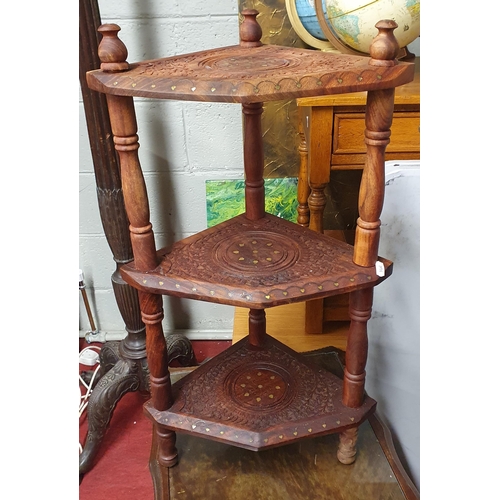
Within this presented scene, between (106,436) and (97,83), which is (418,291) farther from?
(106,436)

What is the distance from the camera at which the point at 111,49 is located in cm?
77

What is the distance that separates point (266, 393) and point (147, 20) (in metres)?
0.90

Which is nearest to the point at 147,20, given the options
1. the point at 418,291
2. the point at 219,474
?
the point at 418,291

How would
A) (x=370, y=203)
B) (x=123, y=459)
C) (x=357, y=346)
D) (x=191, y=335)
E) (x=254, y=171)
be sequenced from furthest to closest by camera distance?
(x=191, y=335) < (x=123, y=459) < (x=254, y=171) < (x=357, y=346) < (x=370, y=203)

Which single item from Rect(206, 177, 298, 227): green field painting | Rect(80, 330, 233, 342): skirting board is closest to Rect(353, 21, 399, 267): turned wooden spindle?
Rect(206, 177, 298, 227): green field painting

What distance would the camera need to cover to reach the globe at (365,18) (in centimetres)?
103

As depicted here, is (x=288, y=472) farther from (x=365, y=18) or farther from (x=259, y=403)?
(x=365, y=18)

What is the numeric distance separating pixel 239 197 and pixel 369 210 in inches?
27.0

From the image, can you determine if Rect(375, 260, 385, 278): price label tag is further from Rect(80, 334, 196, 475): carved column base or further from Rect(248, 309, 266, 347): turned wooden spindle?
Rect(80, 334, 196, 475): carved column base

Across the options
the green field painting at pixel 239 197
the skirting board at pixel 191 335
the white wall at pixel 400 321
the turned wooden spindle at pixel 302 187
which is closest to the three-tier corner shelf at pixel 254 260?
the white wall at pixel 400 321

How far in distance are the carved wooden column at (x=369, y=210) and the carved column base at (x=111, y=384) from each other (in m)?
0.58

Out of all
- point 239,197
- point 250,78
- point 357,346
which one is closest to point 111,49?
point 250,78

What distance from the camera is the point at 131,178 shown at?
0.86 meters

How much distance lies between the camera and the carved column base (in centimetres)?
132
